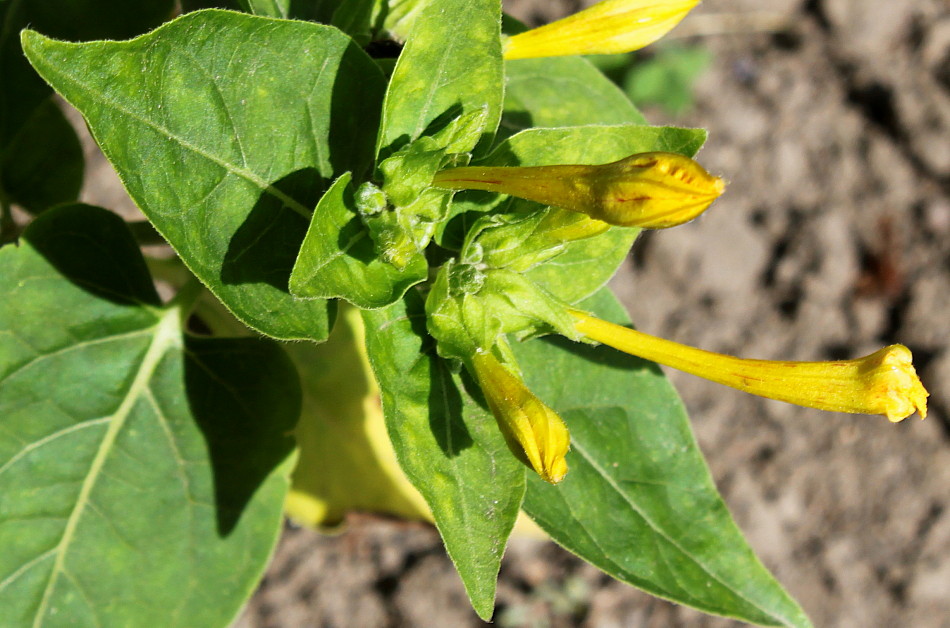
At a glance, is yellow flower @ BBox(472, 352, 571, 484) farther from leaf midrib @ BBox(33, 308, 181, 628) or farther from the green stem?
the green stem

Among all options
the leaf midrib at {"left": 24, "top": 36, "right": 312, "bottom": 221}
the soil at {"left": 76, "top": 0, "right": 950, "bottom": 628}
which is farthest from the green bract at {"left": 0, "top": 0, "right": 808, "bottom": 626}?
the soil at {"left": 76, "top": 0, "right": 950, "bottom": 628}

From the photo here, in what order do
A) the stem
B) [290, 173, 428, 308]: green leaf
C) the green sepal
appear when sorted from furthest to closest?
the stem
the green sepal
[290, 173, 428, 308]: green leaf

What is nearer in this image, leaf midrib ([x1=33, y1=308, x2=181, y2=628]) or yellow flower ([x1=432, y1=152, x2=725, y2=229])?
yellow flower ([x1=432, y1=152, x2=725, y2=229])

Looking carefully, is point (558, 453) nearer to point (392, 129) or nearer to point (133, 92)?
point (392, 129)

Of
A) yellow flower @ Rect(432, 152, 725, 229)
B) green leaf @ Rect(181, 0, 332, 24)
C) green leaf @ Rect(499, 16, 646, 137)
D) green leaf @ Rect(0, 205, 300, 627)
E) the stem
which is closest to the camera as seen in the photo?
yellow flower @ Rect(432, 152, 725, 229)

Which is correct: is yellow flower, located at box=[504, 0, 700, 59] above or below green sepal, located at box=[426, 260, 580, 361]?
above

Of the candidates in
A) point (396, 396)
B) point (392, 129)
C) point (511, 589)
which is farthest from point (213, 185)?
point (511, 589)

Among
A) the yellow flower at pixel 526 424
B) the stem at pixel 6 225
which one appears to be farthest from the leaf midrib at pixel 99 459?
the yellow flower at pixel 526 424
